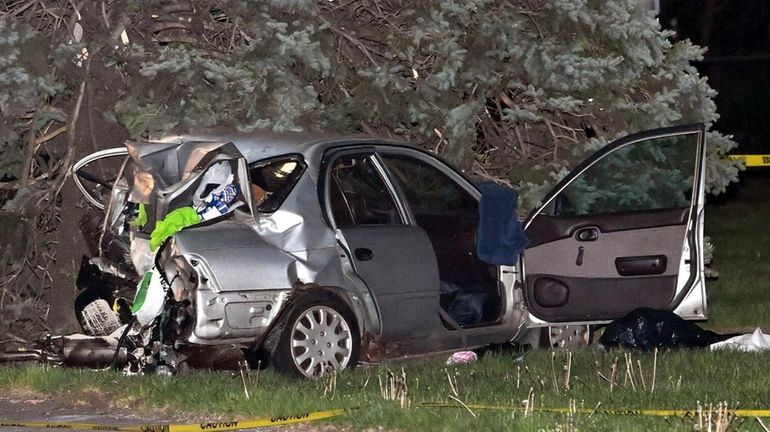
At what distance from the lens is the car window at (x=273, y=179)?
927 centimetres

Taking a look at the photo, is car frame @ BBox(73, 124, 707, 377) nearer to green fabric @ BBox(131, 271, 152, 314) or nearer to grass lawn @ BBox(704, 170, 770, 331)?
green fabric @ BBox(131, 271, 152, 314)

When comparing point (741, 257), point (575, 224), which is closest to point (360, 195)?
point (575, 224)

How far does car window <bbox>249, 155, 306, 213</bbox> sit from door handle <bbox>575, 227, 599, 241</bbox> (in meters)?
2.11

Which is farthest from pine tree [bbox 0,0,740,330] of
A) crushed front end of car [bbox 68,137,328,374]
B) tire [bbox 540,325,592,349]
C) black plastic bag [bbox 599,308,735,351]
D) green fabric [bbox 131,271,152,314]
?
green fabric [bbox 131,271,152,314]

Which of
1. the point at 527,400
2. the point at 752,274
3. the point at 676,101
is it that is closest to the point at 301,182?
the point at 527,400

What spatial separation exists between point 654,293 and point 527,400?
3035 millimetres

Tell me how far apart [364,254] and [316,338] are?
652mm

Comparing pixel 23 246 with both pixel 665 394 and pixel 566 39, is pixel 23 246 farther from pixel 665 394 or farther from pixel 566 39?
pixel 665 394

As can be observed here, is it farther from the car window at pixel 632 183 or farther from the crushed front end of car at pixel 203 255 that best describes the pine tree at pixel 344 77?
the crushed front end of car at pixel 203 255

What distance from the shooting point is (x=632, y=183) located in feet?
38.9

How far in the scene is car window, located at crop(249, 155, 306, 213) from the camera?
9.27 meters

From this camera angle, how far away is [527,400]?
7.64 meters

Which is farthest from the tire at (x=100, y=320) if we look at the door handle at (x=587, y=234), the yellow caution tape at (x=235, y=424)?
the door handle at (x=587, y=234)

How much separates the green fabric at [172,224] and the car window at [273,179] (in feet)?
1.32
